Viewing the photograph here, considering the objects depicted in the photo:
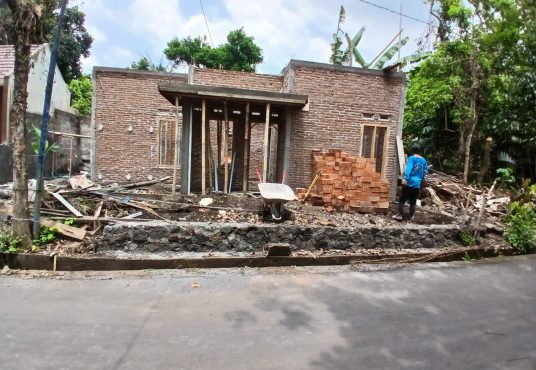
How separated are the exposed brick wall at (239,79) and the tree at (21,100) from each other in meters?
8.30

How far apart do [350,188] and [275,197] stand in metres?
2.94

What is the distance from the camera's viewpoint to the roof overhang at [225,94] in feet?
30.4

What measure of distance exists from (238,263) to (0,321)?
10.4 feet

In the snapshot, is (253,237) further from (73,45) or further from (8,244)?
(73,45)

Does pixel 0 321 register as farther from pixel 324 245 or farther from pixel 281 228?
pixel 324 245

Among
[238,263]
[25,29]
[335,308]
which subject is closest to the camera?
[335,308]

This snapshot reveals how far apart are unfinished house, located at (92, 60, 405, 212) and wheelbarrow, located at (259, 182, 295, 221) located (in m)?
2.09

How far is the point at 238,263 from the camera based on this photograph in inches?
241

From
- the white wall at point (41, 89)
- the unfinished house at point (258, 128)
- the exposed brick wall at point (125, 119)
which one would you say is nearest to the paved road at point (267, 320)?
the unfinished house at point (258, 128)

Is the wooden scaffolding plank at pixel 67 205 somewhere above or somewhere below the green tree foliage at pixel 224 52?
below

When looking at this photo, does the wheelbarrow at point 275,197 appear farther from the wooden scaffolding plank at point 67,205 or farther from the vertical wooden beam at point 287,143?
the wooden scaffolding plank at point 67,205

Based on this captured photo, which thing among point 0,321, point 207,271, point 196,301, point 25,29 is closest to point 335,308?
point 196,301

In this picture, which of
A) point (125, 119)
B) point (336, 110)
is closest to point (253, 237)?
point (336, 110)

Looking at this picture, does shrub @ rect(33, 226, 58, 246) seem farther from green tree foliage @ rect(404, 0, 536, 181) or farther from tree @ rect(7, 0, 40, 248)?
green tree foliage @ rect(404, 0, 536, 181)
